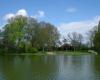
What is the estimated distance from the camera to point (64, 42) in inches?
4092

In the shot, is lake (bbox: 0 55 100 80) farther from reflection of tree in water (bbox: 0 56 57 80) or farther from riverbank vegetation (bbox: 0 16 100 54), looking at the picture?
riverbank vegetation (bbox: 0 16 100 54)

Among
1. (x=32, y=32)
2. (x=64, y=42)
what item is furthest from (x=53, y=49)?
(x=32, y=32)

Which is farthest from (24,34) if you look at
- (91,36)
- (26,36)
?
(91,36)

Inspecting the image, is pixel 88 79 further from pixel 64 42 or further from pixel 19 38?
pixel 64 42

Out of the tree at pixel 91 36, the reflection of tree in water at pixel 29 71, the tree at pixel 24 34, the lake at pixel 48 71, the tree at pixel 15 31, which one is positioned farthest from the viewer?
the tree at pixel 91 36

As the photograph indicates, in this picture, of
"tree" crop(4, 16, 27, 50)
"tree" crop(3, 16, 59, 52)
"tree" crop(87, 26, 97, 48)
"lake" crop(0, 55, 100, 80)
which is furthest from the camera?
"tree" crop(87, 26, 97, 48)

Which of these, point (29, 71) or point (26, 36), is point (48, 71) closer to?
point (29, 71)

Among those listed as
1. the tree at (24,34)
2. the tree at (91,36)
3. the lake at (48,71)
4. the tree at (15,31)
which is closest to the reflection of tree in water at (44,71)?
the lake at (48,71)

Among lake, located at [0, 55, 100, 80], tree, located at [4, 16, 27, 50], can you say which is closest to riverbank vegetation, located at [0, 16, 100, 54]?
tree, located at [4, 16, 27, 50]

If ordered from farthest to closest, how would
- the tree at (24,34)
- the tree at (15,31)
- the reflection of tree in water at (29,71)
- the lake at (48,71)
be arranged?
the tree at (24,34)
the tree at (15,31)
the lake at (48,71)
the reflection of tree in water at (29,71)

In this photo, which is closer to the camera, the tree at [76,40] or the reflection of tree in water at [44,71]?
the reflection of tree in water at [44,71]

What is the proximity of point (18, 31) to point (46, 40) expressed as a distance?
33.8ft

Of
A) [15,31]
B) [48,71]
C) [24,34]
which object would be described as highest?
[15,31]

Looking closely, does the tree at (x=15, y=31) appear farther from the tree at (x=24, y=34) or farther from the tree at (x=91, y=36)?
the tree at (x=91, y=36)
